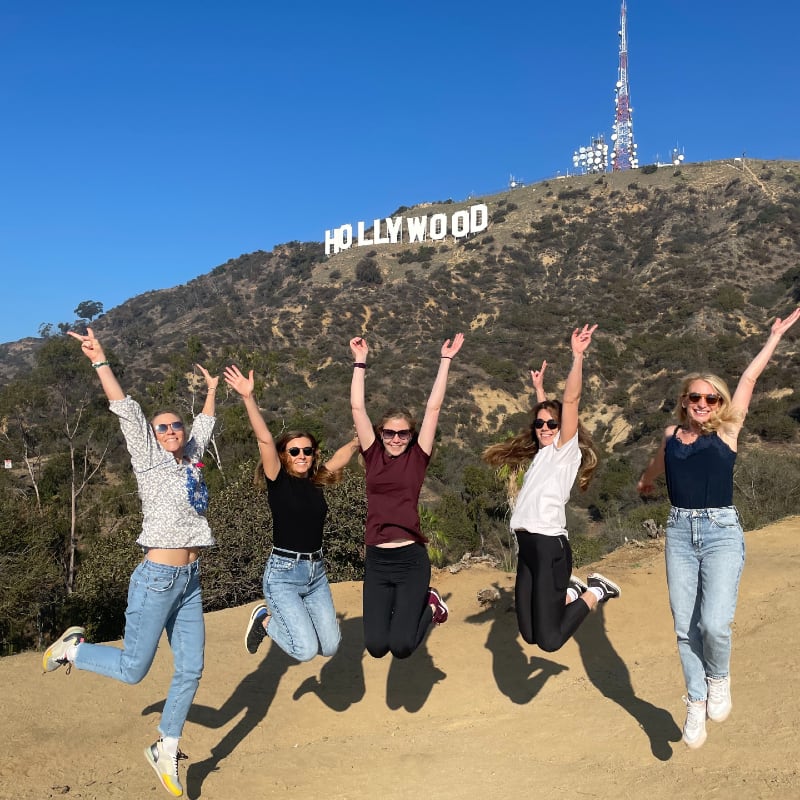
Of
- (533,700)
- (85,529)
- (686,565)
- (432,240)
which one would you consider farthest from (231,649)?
(432,240)

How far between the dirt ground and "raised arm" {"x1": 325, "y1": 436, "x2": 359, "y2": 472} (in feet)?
7.40

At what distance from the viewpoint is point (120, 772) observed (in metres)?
5.29

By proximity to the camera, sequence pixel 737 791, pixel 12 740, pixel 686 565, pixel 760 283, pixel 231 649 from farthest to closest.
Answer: pixel 760 283, pixel 231 649, pixel 12 740, pixel 686 565, pixel 737 791

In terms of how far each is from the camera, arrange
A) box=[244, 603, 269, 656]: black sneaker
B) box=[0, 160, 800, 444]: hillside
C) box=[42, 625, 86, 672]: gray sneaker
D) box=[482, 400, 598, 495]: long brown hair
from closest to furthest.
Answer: box=[42, 625, 86, 672]: gray sneaker < box=[482, 400, 598, 495]: long brown hair < box=[244, 603, 269, 656]: black sneaker < box=[0, 160, 800, 444]: hillside

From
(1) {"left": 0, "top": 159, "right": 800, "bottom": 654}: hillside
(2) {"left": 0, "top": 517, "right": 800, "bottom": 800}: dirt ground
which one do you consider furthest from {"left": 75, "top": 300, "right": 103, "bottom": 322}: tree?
(2) {"left": 0, "top": 517, "right": 800, "bottom": 800}: dirt ground

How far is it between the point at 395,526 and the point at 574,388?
1.65m

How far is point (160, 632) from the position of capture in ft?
14.9

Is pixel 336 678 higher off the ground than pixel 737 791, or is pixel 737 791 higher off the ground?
pixel 737 791

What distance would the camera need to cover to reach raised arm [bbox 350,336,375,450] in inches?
210

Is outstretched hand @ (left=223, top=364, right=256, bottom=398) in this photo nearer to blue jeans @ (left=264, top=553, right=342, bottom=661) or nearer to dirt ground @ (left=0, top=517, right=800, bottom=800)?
blue jeans @ (left=264, top=553, right=342, bottom=661)

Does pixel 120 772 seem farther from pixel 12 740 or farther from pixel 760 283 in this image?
pixel 760 283

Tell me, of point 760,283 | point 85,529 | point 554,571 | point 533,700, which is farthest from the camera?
point 760,283

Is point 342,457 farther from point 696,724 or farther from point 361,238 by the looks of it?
point 361,238

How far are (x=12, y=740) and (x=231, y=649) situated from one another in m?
3.14
